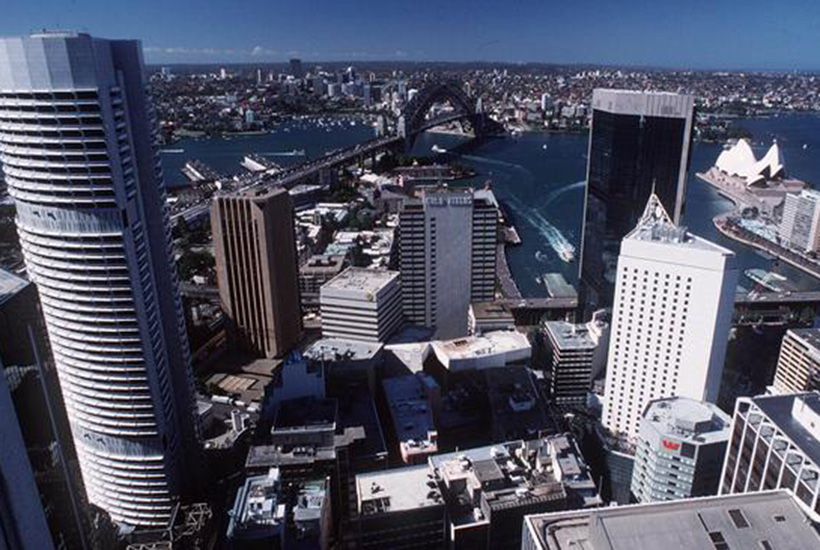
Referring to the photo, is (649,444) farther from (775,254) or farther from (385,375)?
(775,254)

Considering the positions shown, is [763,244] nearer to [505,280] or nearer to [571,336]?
[505,280]

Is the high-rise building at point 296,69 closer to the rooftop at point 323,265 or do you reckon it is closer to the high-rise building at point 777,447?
the rooftop at point 323,265

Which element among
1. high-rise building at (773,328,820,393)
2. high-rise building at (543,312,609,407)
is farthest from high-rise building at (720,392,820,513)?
high-rise building at (773,328,820,393)

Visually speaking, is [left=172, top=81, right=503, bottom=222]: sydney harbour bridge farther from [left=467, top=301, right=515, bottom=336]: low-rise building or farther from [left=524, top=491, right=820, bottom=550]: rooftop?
[left=524, top=491, right=820, bottom=550]: rooftop

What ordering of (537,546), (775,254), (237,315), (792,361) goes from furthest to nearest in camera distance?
(775,254), (237,315), (792,361), (537,546)

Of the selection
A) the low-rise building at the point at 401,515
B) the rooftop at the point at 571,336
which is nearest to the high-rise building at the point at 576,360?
the rooftop at the point at 571,336

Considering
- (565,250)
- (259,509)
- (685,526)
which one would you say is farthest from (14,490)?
(565,250)

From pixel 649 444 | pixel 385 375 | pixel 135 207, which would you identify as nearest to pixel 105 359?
pixel 135 207
